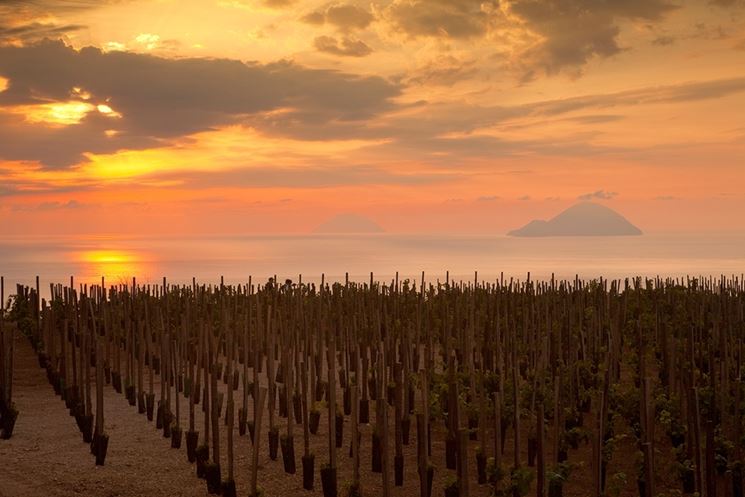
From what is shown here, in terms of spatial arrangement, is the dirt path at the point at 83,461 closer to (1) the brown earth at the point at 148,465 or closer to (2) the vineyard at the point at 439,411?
(1) the brown earth at the point at 148,465

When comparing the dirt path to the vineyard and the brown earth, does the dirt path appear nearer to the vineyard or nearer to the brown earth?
the brown earth

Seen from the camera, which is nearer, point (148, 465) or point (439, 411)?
point (148, 465)

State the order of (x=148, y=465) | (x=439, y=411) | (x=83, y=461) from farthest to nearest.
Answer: (x=439, y=411), (x=83, y=461), (x=148, y=465)

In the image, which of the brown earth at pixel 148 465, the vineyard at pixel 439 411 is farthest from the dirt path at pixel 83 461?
the vineyard at pixel 439 411

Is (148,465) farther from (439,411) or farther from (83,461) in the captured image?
(439,411)

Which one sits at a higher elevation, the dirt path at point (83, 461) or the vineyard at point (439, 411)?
the vineyard at point (439, 411)

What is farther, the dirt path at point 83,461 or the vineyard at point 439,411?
the dirt path at point 83,461

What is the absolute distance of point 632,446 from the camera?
9.19m

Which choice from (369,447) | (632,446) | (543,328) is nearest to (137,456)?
(369,447)

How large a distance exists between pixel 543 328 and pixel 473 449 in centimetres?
430

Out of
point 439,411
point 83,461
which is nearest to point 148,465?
point 83,461

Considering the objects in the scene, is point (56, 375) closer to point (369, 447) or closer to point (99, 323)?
point (99, 323)

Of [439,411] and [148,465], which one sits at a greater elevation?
[439,411]

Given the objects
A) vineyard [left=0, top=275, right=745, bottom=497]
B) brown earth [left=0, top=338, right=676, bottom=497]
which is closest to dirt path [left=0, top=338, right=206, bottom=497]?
brown earth [left=0, top=338, right=676, bottom=497]
